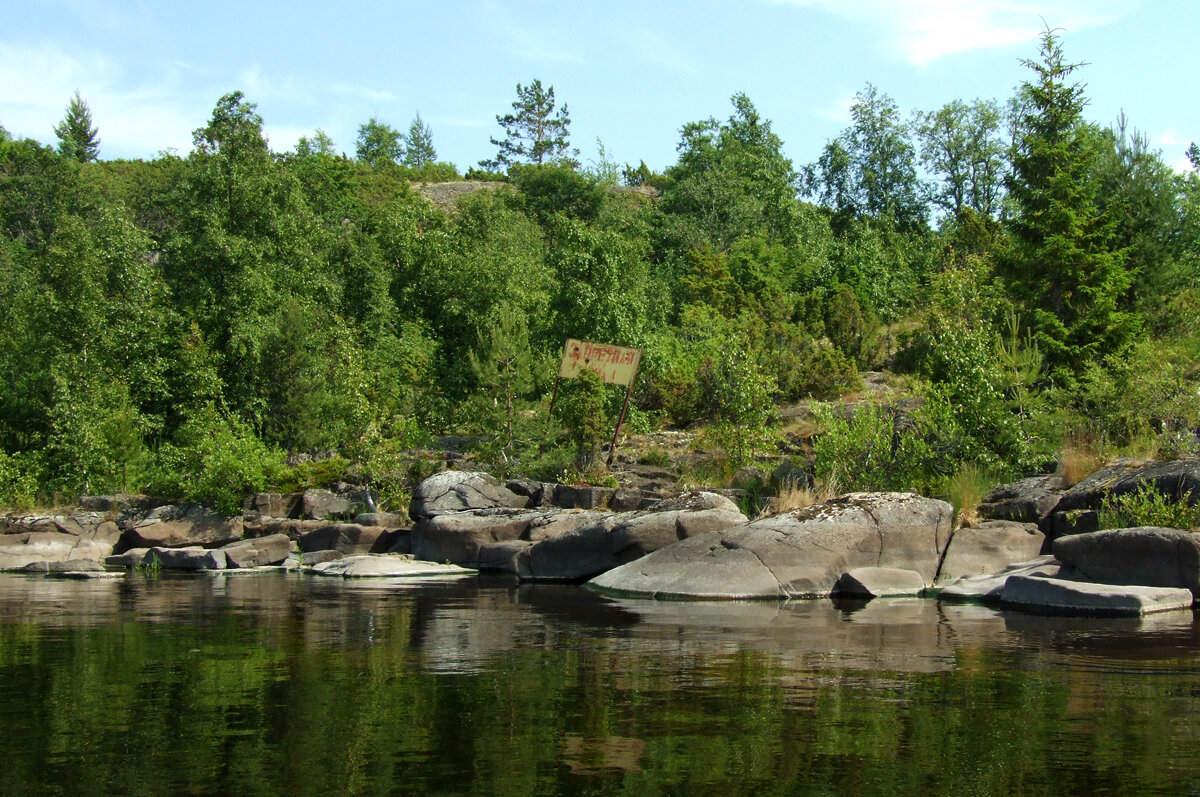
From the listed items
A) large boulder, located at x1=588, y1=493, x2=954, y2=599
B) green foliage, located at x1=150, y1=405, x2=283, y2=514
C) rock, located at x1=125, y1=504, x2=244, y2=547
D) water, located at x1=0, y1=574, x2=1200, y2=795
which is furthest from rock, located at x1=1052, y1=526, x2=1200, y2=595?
green foliage, located at x1=150, y1=405, x2=283, y2=514

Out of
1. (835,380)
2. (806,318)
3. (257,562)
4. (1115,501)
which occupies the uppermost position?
(806,318)

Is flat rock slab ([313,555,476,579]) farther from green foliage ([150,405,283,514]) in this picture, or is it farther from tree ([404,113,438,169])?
tree ([404,113,438,169])

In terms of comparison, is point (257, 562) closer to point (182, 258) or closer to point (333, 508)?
point (333, 508)

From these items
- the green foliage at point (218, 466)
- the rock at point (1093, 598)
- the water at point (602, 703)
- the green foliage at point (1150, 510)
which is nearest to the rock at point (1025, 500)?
the green foliage at point (1150, 510)

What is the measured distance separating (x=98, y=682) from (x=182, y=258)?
28.3 metres

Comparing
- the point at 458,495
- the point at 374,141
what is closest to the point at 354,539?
the point at 458,495

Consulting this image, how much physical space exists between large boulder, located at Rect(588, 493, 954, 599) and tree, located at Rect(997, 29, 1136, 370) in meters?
8.63

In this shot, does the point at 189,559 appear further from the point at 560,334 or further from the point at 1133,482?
the point at 1133,482

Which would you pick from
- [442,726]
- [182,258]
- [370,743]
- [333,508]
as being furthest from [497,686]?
[182,258]

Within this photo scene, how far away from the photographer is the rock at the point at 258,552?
22797mm

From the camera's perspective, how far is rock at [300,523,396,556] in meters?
23.6

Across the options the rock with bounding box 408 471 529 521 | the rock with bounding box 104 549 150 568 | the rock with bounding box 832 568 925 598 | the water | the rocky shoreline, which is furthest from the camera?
the rock with bounding box 104 549 150 568

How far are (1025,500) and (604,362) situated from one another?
1081 cm

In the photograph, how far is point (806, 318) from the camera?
3728cm
